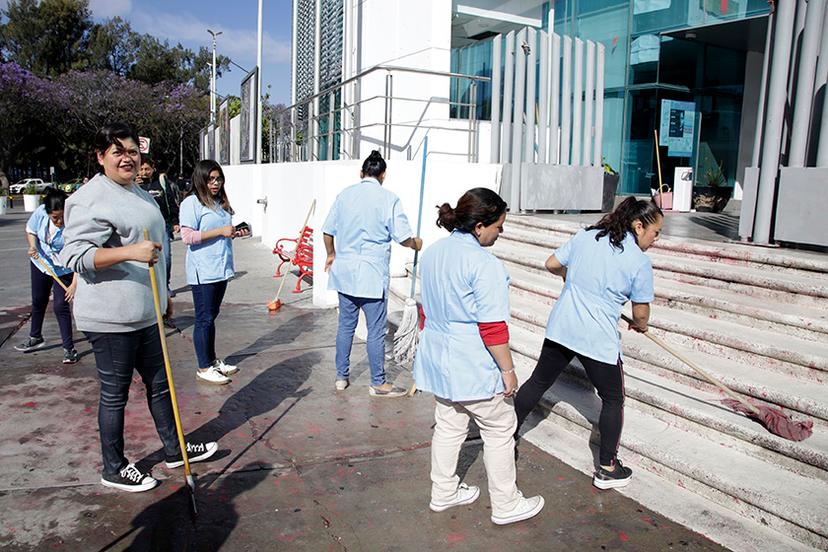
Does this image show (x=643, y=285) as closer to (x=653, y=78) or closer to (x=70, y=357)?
(x=70, y=357)

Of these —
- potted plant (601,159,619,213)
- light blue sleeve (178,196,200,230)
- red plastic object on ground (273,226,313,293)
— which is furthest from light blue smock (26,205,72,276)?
potted plant (601,159,619,213)

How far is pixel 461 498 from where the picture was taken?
3.56 meters

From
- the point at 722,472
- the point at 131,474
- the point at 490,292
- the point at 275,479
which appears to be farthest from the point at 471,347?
the point at 131,474

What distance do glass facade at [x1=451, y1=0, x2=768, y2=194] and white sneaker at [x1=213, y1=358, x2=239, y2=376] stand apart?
8378 millimetres

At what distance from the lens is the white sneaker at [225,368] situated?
5637mm

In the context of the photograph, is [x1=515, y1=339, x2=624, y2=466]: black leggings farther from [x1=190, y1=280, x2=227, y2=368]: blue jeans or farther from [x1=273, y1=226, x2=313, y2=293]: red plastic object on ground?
[x1=273, y1=226, x2=313, y2=293]: red plastic object on ground

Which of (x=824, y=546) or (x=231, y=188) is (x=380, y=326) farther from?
(x=231, y=188)

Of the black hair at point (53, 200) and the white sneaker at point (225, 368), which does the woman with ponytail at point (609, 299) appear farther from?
the black hair at point (53, 200)

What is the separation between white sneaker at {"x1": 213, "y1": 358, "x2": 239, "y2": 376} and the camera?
5.64m

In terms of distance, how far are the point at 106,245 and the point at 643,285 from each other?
2.81 metres

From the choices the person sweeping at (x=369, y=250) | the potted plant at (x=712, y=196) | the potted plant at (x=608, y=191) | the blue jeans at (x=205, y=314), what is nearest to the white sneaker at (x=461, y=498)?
the person sweeping at (x=369, y=250)

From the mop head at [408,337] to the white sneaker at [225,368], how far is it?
1.41 metres

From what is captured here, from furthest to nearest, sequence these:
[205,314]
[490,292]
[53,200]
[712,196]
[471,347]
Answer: [712,196], [53,200], [205,314], [471,347], [490,292]

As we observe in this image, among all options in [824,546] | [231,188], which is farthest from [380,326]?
[231,188]
